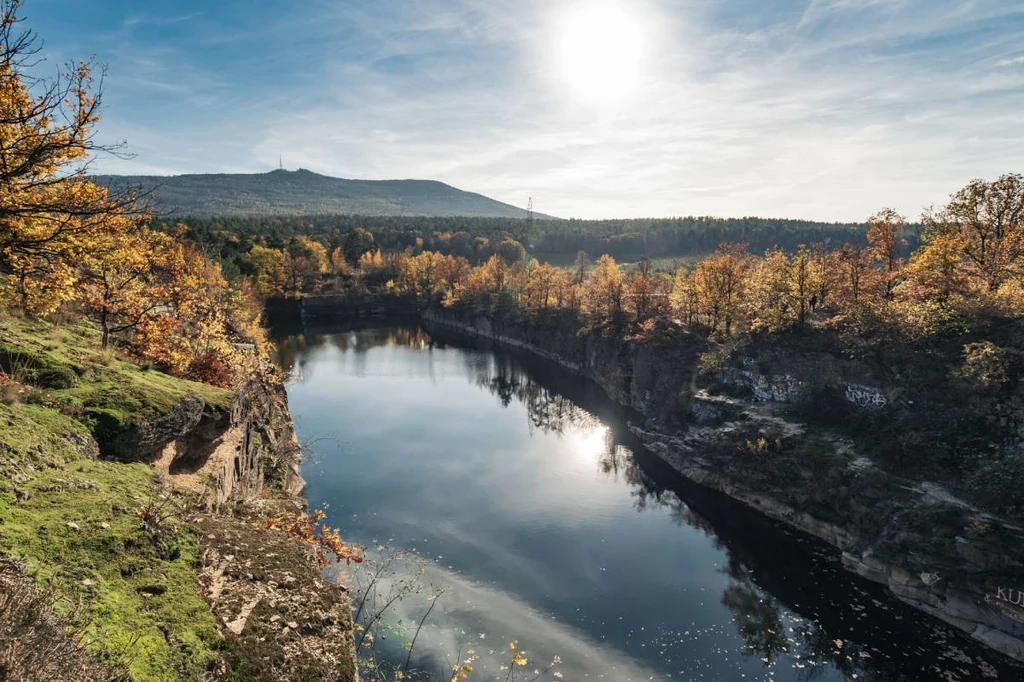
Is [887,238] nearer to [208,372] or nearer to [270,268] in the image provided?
[208,372]

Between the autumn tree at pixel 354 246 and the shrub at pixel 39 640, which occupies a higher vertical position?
the autumn tree at pixel 354 246

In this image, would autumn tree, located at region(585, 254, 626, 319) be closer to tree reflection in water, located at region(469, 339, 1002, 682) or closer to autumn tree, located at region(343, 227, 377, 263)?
tree reflection in water, located at region(469, 339, 1002, 682)

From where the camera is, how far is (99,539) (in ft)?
35.8

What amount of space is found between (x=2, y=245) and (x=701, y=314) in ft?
228

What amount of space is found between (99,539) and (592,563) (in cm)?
2809

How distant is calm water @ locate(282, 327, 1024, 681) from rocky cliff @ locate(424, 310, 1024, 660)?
1.61 metres

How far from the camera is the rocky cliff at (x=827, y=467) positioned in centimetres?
2798

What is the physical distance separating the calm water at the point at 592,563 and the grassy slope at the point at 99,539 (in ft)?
54.2

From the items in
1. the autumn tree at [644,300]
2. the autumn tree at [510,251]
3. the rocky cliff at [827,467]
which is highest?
the autumn tree at [510,251]

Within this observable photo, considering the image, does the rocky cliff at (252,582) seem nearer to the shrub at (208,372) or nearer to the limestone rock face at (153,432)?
the limestone rock face at (153,432)

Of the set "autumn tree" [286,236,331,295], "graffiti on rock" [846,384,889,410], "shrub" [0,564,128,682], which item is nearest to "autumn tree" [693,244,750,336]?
"graffiti on rock" [846,384,889,410]

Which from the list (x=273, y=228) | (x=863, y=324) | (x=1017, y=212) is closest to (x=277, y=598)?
(x=863, y=324)

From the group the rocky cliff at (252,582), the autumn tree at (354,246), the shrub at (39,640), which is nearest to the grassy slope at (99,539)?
the shrub at (39,640)

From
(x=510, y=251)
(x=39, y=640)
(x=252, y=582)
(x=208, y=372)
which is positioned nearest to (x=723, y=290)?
(x=208, y=372)
